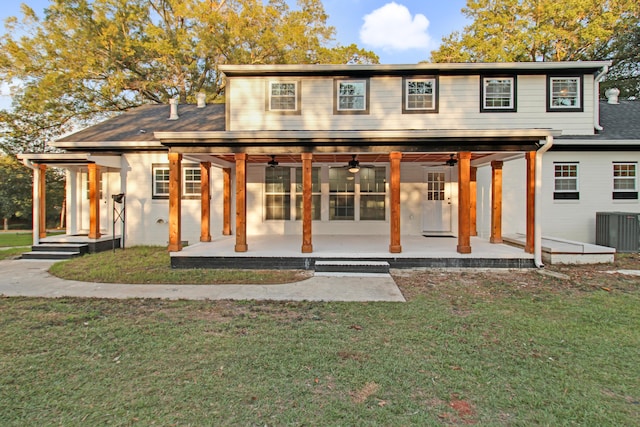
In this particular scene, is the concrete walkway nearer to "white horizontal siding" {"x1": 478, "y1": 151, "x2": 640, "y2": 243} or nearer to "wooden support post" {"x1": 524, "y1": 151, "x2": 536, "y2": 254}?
"wooden support post" {"x1": 524, "y1": 151, "x2": 536, "y2": 254}

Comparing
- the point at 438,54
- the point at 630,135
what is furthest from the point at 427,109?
the point at 438,54

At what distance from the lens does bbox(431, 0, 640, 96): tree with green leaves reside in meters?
15.7

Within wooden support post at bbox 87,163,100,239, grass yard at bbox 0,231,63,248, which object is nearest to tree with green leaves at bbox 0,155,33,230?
grass yard at bbox 0,231,63,248

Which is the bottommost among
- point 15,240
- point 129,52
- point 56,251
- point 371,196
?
point 15,240

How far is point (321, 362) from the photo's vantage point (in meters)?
2.95

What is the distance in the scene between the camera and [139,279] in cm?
617

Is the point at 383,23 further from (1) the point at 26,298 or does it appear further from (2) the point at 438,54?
(1) the point at 26,298

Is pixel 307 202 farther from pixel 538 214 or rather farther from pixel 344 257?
pixel 538 214

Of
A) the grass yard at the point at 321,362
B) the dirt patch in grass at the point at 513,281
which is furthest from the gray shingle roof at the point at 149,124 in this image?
the dirt patch in grass at the point at 513,281

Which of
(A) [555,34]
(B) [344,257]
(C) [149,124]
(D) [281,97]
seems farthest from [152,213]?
(A) [555,34]

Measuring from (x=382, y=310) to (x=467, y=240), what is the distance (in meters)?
3.59

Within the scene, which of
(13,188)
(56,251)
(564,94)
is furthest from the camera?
(13,188)

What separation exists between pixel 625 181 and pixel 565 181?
66.5 inches

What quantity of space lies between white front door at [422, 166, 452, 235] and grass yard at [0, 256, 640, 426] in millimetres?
5436
